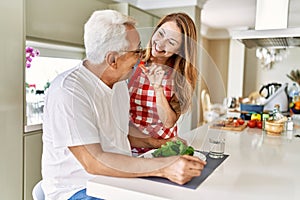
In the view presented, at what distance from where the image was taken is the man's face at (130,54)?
103cm

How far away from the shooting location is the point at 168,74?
3.47ft

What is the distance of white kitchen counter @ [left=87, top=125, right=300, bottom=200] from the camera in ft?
2.77

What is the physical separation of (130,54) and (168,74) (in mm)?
154

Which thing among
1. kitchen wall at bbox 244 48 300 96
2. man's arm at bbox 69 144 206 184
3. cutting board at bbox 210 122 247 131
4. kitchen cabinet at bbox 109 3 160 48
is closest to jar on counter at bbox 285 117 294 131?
cutting board at bbox 210 122 247 131

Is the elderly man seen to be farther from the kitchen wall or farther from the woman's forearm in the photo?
the kitchen wall

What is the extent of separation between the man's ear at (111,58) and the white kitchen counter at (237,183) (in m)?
0.41

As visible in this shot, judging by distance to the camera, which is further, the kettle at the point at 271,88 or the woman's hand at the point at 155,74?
the kettle at the point at 271,88

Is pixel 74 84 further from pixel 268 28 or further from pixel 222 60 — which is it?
pixel 222 60

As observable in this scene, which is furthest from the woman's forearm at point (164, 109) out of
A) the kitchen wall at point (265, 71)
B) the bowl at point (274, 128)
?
the kitchen wall at point (265, 71)

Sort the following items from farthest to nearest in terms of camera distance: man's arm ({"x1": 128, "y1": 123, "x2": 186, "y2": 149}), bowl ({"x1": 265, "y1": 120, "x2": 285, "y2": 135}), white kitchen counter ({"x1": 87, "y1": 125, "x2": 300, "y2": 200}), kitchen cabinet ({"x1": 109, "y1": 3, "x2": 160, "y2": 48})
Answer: kitchen cabinet ({"x1": 109, "y1": 3, "x2": 160, "y2": 48})
bowl ({"x1": 265, "y1": 120, "x2": 285, "y2": 135})
man's arm ({"x1": 128, "y1": 123, "x2": 186, "y2": 149})
white kitchen counter ({"x1": 87, "y1": 125, "x2": 300, "y2": 200})

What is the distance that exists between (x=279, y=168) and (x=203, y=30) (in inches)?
210

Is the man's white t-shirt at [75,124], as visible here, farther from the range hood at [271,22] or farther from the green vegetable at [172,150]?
the range hood at [271,22]

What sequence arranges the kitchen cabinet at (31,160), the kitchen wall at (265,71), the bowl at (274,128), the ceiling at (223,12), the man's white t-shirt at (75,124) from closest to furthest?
the man's white t-shirt at (75,124) < the kitchen cabinet at (31,160) < the bowl at (274,128) < the ceiling at (223,12) < the kitchen wall at (265,71)

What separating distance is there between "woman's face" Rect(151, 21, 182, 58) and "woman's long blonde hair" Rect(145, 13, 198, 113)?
0.01m
